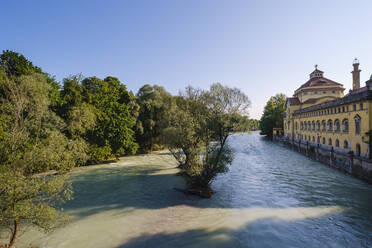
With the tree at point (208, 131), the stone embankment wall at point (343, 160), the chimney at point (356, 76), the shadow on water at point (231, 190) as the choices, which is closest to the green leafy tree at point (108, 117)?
the shadow on water at point (231, 190)

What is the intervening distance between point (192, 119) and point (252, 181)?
11669 mm

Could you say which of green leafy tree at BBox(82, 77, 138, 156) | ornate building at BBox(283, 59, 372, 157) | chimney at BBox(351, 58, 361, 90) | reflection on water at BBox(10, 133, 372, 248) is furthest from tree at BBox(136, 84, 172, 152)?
chimney at BBox(351, 58, 361, 90)

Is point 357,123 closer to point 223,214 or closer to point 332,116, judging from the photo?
point 332,116

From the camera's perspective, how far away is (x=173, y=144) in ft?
68.5

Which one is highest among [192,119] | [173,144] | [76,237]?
[192,119]

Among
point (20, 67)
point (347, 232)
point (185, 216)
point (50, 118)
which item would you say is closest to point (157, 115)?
point (50, 118)

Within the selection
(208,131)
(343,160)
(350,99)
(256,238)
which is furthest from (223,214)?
(350,99)

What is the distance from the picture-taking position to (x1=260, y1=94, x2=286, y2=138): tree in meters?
77.4

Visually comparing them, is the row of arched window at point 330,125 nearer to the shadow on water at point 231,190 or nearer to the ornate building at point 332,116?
the ornate building at point 332,116

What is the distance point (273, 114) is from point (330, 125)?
4719 cm

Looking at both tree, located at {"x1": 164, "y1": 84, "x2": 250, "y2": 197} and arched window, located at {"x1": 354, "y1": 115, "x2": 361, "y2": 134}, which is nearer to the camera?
tree, located at {"x1": 164, "y1": 84, "x2": 250, "y2": 197}

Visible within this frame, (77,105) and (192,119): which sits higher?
(77,105)

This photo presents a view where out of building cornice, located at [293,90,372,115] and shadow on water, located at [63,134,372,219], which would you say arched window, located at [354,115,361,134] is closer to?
building cornice, located at [293,90,372,115]

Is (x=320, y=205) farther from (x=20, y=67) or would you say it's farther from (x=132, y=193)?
(x=20, y=67)
